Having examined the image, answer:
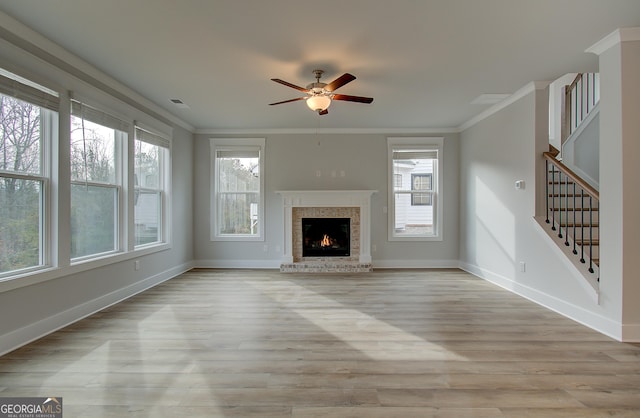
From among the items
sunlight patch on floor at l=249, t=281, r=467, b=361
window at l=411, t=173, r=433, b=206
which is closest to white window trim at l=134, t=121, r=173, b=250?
sunlight patch on floor at l=249, t=281, r=467, b=361

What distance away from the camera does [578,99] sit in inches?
198

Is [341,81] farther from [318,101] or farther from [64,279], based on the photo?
[64,279]

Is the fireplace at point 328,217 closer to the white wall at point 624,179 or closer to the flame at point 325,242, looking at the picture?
the flame at point 325,242

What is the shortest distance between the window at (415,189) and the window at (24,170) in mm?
5085

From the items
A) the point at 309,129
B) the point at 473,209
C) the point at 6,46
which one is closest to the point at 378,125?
the point at 309,129

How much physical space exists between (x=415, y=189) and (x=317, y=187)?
1.95 m

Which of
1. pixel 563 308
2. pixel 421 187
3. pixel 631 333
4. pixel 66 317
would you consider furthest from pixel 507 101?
pixel 66 317

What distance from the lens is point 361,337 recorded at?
2824 millimetres

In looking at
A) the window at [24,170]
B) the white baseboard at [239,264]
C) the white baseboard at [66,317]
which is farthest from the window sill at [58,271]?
the white baseboard at [239,264]

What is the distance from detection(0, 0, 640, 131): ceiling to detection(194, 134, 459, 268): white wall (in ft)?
5.63

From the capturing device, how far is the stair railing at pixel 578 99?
4.76m

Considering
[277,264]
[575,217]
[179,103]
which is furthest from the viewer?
[277,264]

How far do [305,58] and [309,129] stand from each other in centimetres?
285

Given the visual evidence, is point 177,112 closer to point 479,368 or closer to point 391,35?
point 391,35
